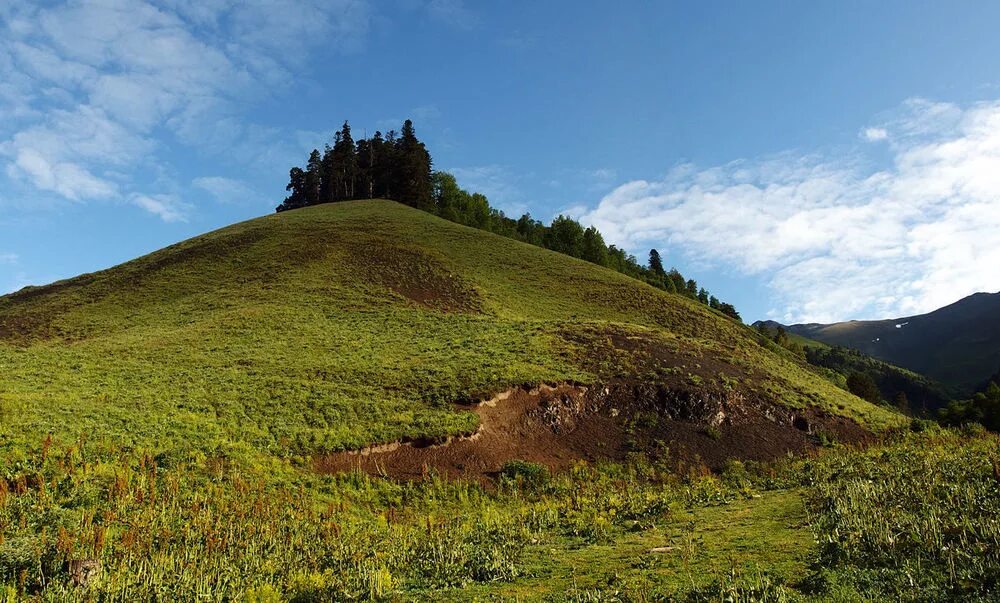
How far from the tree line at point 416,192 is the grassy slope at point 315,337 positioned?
922 inches

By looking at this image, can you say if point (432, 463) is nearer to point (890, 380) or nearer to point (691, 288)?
point (691, 288)

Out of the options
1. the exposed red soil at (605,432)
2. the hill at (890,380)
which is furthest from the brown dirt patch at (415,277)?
the hill at (890,380)

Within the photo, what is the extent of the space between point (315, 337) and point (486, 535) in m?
26.4

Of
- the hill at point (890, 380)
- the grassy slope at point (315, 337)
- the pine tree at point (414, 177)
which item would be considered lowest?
the hill at point (890, 380)

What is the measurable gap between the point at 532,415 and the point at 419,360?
30.7 feet

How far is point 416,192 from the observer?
98000 millimetres

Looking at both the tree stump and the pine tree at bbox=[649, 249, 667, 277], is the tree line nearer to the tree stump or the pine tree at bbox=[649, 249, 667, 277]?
the pine tree at bbox=[649, 249, 667, 277]

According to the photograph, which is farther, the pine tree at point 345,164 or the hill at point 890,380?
the hill at point 890,380

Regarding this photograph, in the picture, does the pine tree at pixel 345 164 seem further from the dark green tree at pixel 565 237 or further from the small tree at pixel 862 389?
the small tree at pixel 862 389

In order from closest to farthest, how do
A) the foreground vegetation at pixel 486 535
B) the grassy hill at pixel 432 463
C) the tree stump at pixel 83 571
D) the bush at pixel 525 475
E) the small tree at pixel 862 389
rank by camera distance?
the foreground vegetation at pixel 486 535, the tree stump at pixel 83 571, the grassy hill at pixel 432 463, the bush at pixel 525 475, the small tree at pixel 862 389

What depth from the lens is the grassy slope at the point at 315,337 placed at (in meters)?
21.8

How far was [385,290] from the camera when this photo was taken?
50500mm

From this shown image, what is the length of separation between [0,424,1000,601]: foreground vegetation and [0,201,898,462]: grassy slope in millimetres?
3914

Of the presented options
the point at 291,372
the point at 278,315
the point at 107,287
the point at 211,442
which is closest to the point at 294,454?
the point at 211,442
